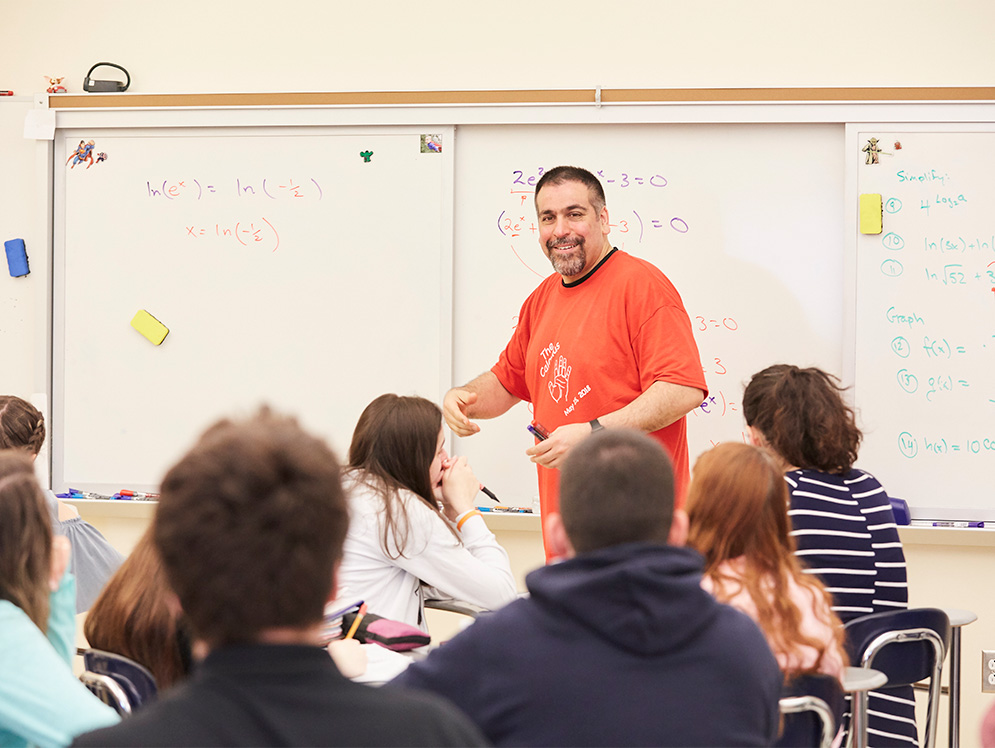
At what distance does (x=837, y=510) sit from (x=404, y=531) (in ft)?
3.15

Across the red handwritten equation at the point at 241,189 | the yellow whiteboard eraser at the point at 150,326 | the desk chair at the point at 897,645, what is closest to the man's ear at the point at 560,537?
the desk chair at the point at 897,645

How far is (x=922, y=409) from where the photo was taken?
3.16 metres

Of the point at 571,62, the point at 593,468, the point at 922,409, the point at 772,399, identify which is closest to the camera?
the point at 593,468

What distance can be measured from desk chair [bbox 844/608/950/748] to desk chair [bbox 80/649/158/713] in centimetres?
138

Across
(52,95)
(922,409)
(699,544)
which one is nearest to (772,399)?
(699,544)

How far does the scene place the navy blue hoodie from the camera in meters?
1.09

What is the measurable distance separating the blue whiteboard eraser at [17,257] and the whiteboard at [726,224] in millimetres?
1837

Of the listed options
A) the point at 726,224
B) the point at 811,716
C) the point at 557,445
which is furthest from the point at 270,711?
the point at 726,224

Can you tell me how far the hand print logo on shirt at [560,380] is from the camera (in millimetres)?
2816

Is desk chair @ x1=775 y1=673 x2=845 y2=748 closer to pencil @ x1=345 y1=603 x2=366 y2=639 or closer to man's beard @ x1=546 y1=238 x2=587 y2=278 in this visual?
pencil @ x1=345 y1=603 x2=366 y2=639

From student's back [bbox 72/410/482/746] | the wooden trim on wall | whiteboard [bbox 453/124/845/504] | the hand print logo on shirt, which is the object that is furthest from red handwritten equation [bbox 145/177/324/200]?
student's back [bbox 72/410/482/746]

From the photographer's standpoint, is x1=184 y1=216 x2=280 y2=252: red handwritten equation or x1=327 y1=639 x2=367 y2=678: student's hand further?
x1=184 y1=216 x2=280 y2=252: red handwritten equation

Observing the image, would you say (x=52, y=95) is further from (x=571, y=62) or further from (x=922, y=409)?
(x=922, y=409)

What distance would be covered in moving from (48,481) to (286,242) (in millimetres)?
1288
